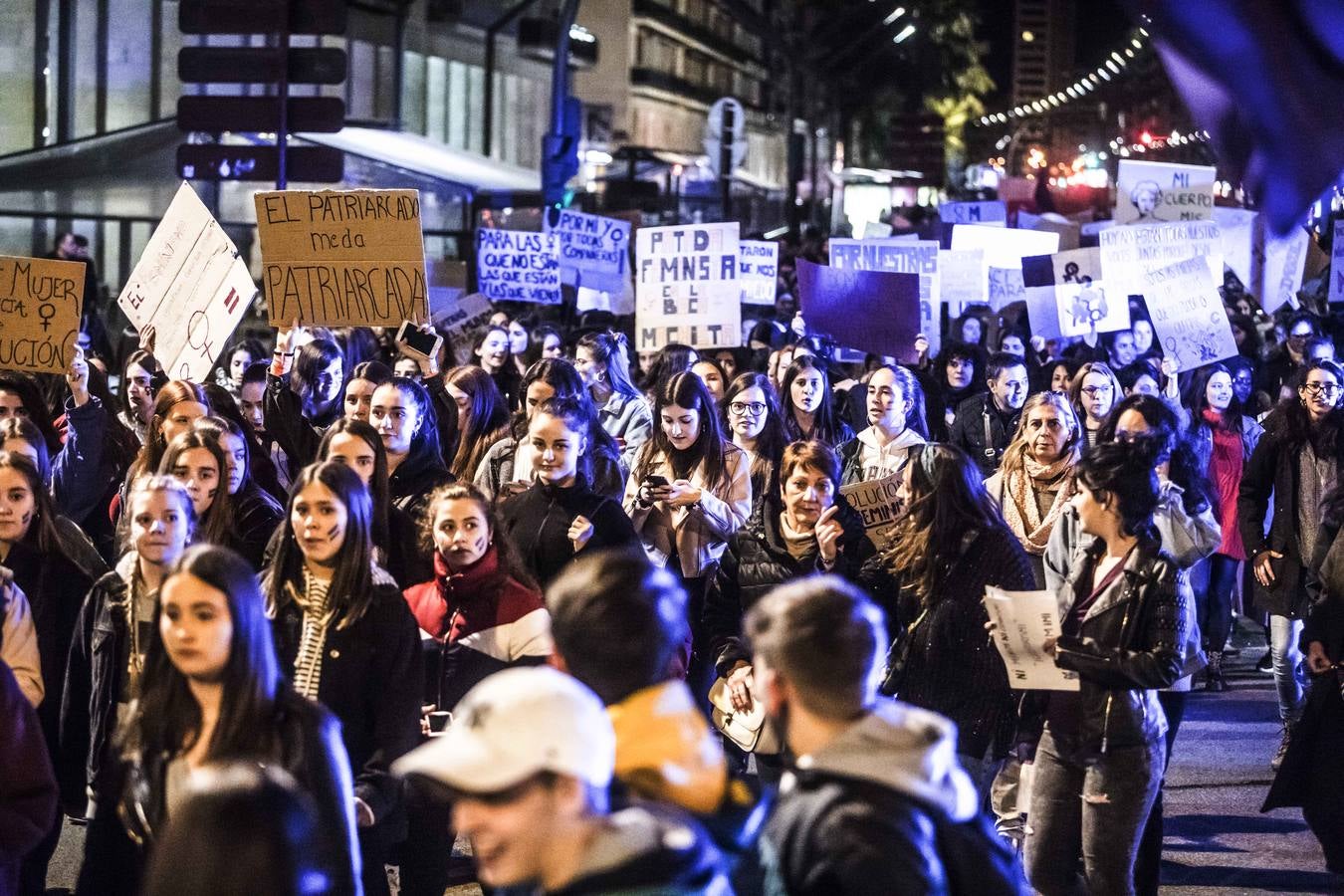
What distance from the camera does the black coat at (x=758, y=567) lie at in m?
6.57

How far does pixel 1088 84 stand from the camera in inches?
5103

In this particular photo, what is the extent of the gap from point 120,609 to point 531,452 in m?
1.99

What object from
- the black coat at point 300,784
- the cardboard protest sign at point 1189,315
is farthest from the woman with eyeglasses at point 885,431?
the black coat at point 300,784

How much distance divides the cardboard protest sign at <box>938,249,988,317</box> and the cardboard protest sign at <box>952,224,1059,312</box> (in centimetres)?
31

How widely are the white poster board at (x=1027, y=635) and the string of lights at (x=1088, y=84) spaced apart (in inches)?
3702

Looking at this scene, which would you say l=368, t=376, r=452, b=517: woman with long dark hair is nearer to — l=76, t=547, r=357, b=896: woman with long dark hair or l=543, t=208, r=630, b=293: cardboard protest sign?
l=76, t=547, r=357, b=896: woman with long dark hair

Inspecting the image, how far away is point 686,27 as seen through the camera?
76812 millimetres

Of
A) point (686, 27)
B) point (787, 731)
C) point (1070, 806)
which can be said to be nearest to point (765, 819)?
point (787, 731)

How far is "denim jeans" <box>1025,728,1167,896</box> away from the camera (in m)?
5.52

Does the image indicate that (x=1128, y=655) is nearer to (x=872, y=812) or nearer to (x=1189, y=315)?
(x=872, y=812)

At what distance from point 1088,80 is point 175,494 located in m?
131

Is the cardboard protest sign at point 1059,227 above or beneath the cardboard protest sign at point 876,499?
above

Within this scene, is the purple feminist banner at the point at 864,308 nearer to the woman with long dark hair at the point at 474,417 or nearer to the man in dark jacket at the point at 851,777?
the woman with long dark hair at the point at 474,417

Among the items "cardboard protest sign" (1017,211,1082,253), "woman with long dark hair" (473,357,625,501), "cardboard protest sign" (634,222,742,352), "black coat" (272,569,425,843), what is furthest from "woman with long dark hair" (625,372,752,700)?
"cardboard protest sign" (1017,211,1082,253)
